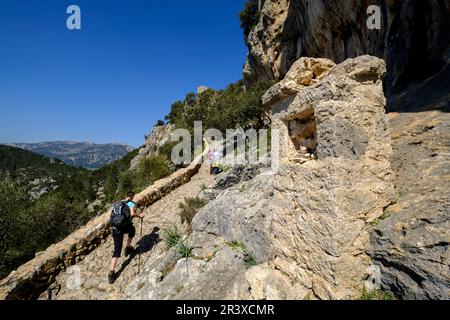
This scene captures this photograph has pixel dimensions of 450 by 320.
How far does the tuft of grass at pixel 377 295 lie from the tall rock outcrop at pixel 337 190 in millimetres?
95

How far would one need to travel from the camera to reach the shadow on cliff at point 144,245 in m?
7.34

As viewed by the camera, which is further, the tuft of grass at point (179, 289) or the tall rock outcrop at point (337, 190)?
the tuft of grass at point (179, 289)

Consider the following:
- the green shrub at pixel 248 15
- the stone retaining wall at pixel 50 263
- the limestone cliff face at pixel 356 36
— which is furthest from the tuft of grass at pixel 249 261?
the green shrub at pixel 248 15

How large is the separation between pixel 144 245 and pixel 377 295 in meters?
7.12

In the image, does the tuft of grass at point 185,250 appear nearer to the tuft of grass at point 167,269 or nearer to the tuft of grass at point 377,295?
the tuft of grass at point 167,269

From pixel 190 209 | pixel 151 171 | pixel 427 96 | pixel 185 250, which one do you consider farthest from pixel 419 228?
pixel 151 171

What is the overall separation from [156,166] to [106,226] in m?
9.20

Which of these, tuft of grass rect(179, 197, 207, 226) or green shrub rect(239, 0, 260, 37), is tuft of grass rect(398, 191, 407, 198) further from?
green shrub rect(239, 0, 260, 37)

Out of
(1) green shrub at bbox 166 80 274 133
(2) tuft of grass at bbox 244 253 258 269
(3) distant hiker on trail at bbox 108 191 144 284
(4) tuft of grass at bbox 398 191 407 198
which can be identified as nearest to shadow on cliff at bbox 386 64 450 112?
(4) tuft of grass at bbox 398 191 407 198

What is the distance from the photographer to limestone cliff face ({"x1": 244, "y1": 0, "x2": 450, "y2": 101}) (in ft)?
26.5

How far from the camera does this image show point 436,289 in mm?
2613

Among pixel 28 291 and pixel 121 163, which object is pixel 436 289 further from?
pixel 121 163

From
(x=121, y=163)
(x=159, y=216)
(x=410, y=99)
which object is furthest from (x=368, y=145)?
(x=121, y=163)

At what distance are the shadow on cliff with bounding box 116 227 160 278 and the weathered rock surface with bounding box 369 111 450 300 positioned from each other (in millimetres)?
6873
